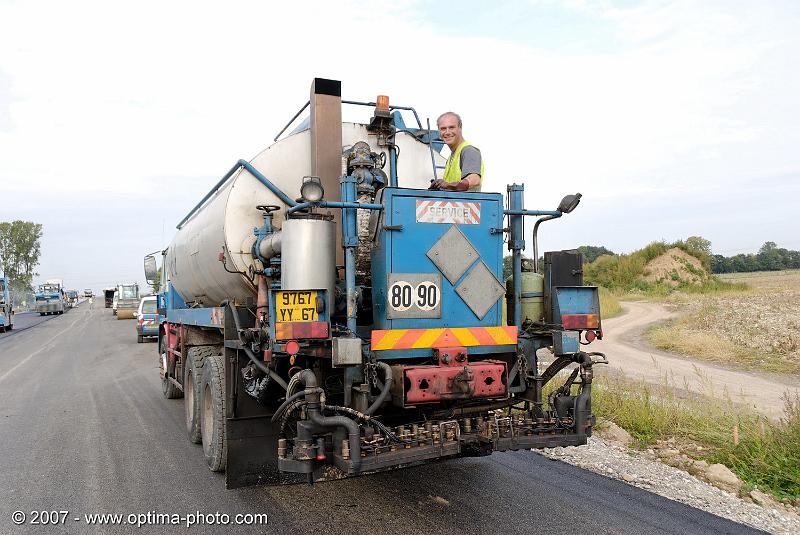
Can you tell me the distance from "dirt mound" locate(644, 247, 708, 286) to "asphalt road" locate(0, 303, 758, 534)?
3524 cm

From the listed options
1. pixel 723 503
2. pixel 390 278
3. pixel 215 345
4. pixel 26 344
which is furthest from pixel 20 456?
pixel 26 344

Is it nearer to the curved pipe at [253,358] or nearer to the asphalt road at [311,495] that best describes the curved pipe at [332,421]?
the curved pipe at [253,358]

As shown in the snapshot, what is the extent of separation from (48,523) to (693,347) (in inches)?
569

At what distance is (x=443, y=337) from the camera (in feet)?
15.6

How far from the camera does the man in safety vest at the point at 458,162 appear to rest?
16.6 ft

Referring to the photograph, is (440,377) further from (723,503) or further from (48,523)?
(48,523)

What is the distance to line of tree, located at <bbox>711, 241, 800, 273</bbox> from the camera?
84938mm

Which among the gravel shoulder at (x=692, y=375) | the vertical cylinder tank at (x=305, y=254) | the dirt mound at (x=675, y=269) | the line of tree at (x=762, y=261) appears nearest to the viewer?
the vertical cylinder tank at (x=305, y=254)

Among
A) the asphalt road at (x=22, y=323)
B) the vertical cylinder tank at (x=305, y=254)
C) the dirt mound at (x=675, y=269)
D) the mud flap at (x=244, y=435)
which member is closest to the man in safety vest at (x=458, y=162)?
the vertical cylinder tank at (x=305, y=254)

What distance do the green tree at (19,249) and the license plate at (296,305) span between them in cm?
10386

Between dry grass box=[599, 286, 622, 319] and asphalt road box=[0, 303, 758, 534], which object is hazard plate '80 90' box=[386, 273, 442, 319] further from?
dry grass box=[599, 286, 622, 319]

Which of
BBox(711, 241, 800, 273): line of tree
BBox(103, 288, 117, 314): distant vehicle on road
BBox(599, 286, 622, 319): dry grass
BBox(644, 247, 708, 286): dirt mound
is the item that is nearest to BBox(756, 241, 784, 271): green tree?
BBox(711, 241, 800, 273): line of tree

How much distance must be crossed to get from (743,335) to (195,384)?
14.2 meters

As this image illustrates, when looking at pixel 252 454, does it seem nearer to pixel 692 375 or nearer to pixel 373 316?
pixel 373 316
